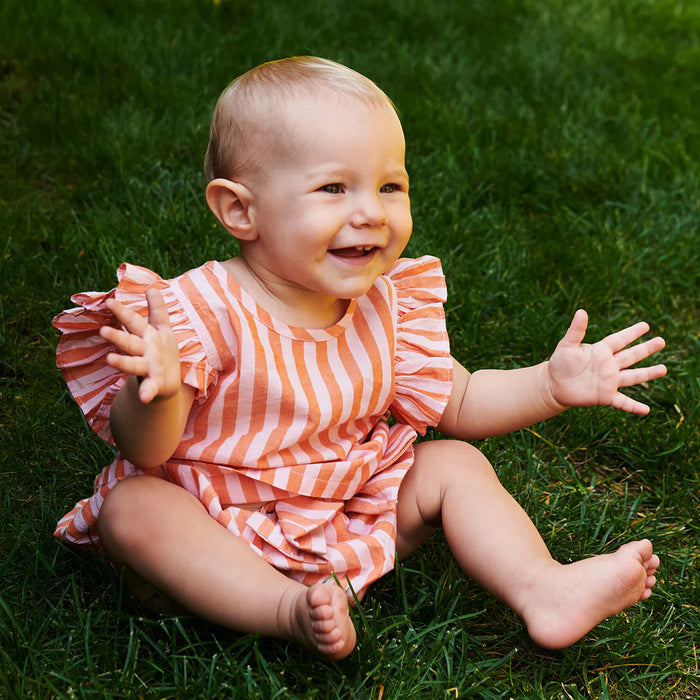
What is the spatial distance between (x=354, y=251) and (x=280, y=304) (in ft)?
0.59

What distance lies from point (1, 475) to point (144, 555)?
0.61 metres

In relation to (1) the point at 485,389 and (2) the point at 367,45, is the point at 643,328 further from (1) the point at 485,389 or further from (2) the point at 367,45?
(2) the point at 367,45

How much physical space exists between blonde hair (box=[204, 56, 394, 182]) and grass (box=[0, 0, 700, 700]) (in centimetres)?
80

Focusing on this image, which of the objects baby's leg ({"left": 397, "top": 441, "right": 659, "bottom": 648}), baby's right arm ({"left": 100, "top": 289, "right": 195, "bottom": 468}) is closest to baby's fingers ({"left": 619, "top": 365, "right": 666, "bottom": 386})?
baby's leg ({"left": 397, "top": 441, "right": 659, "bottom": 648})

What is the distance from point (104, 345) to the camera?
1757 mm

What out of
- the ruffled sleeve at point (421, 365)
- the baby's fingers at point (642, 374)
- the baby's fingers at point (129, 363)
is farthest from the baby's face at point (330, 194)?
the baby's fingers at point (642, 374)

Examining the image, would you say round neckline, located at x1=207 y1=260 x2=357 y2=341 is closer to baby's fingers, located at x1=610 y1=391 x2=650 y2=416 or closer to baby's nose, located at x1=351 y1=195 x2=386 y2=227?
baby's nose, located at x1=351 y1=195 x2=386 y2=227

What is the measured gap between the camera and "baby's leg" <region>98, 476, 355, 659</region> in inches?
60.5

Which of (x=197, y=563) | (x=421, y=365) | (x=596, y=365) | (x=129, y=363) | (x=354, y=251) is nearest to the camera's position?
(x=129, y=363)

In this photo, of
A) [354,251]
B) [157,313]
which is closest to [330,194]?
[354,251]

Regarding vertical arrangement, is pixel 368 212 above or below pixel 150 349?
above

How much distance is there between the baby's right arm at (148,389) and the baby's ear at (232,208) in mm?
269

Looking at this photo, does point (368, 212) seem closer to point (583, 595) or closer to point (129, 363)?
point (129, 363)

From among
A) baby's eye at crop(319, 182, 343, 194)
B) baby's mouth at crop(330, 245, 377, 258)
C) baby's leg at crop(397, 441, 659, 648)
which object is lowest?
baby's leg at crop(397, 441, 659, 648)
